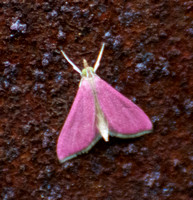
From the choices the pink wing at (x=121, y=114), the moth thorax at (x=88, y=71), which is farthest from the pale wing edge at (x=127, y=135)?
the moth thorax at (x=88, y=71)

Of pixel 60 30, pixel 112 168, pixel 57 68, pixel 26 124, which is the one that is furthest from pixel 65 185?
pixel 60 30

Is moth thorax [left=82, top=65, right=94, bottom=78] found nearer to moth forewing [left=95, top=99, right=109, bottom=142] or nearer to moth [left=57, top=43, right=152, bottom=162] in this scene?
moth [left=57, top=43, right=152, bottom=162]

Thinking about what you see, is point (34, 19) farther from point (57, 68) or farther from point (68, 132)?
point (68, 132)

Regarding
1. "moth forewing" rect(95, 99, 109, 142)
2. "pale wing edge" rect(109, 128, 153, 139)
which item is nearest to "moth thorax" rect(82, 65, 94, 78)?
"moth forewing" rect(95, 99, 109, 142)

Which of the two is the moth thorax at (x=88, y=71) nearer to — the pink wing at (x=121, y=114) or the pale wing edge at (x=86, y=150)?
the pink wing at (x=121, y=114)

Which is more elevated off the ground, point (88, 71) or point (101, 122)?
point (88, 71)

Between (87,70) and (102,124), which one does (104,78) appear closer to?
(87,70)

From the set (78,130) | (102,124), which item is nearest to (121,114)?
(102,124)

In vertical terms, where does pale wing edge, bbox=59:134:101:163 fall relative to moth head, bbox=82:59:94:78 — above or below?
below
